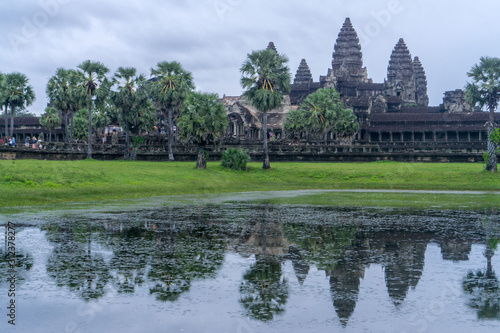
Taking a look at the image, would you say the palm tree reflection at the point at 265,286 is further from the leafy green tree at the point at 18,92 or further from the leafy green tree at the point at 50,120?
the leafy green tree at the point at 50,120

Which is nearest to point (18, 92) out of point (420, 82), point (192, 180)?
point (192, 180)

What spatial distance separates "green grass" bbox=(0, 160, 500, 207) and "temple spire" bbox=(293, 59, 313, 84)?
114m

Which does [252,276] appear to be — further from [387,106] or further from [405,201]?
[387,106]

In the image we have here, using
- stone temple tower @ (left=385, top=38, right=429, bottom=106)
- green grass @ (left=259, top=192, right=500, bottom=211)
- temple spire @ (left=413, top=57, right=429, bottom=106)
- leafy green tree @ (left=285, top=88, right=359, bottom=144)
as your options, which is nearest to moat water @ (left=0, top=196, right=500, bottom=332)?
green grass @ (left=259, top=192, right=500, bottom=211)

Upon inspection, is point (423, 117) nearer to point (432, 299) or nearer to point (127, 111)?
point (127, 111)

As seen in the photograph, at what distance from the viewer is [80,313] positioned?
10.8 metres

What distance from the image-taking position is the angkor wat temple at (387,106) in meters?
110

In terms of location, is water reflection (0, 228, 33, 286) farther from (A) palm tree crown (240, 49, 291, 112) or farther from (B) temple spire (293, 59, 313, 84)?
(B) temple spire (293, 59, 313, 84)

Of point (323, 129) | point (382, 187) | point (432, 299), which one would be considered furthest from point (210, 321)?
point (323, 129)

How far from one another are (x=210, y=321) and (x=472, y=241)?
36.6ft

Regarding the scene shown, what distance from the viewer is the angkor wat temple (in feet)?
362

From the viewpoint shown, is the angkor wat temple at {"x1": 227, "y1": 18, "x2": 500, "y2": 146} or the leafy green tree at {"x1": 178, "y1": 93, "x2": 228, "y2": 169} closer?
the leafy green tree at {"x1": 178, "y1": 93, "x2": 228, "y2": 169}

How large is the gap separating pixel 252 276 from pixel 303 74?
165 meters

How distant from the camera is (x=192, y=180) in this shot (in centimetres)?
4866
